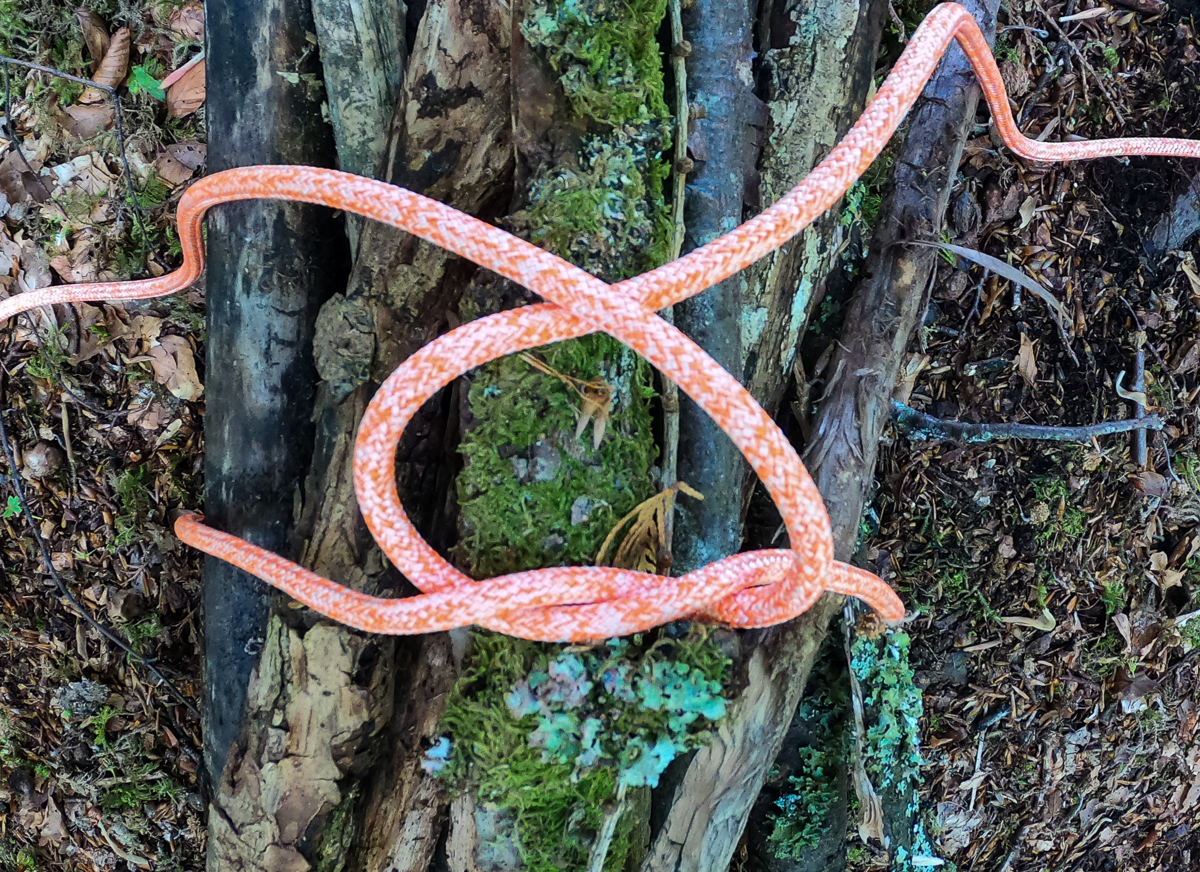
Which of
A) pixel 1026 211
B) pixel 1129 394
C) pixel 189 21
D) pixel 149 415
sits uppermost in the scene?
pixel 189 21

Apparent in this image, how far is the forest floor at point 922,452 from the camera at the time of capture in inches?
77.7

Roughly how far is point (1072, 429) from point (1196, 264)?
875 mm

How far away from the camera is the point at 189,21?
192 centimetres

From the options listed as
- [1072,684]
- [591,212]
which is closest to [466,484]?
[591,212]

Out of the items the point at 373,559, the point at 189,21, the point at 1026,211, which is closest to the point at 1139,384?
the point at 1026,211

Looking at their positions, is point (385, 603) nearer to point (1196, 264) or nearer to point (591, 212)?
point (591, 212)

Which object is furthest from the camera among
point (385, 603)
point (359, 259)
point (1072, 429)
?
point (1072, 429)

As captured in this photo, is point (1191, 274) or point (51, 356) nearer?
point (51, 356)

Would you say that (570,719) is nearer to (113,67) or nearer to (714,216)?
(714,216)

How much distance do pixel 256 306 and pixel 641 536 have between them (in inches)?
34.0

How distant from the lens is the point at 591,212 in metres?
1.27

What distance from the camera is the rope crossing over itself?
1145 mm

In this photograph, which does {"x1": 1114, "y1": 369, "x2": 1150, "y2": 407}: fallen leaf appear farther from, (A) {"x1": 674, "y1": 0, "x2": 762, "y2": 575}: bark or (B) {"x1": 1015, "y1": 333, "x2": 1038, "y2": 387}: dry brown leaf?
(A) {"x1": 674, "y1": 0, "x2": 762, "y2": 575}: bark

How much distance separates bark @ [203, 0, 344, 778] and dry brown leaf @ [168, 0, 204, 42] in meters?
0.61
